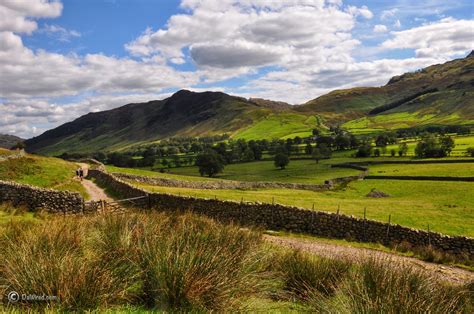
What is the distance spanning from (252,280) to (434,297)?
10.7ft

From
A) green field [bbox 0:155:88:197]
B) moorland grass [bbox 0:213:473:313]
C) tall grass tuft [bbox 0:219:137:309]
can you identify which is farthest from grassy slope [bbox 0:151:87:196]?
tall grass tuft [bbox 0:219:137:309]

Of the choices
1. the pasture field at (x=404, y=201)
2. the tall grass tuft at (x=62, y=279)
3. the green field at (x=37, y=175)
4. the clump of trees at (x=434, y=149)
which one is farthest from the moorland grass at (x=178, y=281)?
the clump of trees at (x=434, y=149)

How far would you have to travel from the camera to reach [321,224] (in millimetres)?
23359

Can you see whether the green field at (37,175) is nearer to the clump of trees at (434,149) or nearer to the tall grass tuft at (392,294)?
the tall grass tuft at (392,294)

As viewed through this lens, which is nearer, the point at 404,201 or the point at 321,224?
the point at 321,224

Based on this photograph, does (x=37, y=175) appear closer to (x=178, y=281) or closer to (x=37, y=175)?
(x=37, y=175)

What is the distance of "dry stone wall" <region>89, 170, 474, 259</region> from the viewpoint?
21.4 meters

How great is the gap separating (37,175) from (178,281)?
35518mm

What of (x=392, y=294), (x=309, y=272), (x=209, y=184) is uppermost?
(x=392, y=294)

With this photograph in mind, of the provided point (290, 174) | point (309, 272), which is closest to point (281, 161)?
point (290, 174)

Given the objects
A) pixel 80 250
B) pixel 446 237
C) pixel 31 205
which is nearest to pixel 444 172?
pixel 446 237

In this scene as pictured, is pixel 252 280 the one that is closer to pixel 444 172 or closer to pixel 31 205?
pixel 31 205

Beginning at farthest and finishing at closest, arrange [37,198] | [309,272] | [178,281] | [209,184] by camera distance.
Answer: [209,184] → [37,198] → [309,272] → [178,281]

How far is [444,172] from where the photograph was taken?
67438 millimetres
